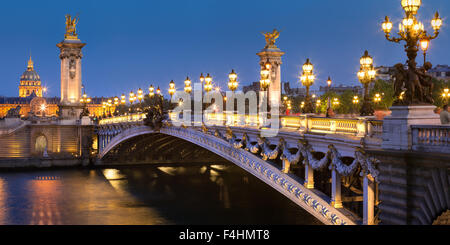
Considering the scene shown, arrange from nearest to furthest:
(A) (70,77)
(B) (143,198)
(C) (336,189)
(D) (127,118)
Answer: (C) (336,189) → (B) (143,198) → (D) (127,118) → (A) (70,77)

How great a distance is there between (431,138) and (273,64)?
103 ft

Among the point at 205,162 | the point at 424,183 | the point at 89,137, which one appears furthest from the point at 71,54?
the point at 424,183

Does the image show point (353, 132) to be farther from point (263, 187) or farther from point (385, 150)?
point (263, 187)

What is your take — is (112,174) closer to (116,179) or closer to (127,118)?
(116,179)

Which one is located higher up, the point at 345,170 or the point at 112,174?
the point at 345,170

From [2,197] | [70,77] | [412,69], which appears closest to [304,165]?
[412,69]

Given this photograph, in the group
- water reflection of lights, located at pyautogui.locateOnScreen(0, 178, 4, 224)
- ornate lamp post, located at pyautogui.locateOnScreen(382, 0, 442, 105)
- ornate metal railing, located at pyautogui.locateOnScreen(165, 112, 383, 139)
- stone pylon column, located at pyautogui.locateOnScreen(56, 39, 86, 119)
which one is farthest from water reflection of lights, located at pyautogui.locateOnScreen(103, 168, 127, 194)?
ornate lamp post, located at pyautogui.locateOnScreen(382, 0, 442, 105)

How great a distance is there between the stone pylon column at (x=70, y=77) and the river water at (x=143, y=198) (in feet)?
53.2

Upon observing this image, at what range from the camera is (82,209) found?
3419cm

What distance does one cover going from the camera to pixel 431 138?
11.5m

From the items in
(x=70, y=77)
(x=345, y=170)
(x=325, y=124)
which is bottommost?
(x=345, y=170)

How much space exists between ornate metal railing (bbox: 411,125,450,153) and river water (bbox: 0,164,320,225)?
16183mm

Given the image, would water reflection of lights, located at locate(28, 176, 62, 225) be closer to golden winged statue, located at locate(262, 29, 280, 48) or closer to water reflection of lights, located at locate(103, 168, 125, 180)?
water reflection of lights, located at locate(103, 168, 125, 180)
